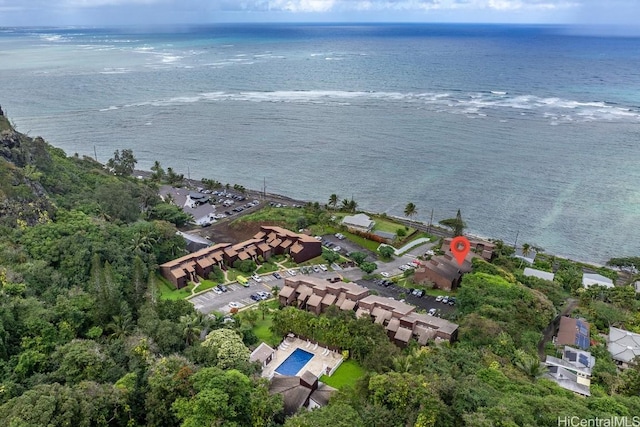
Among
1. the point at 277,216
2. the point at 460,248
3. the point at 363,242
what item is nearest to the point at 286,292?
the point at 363,242

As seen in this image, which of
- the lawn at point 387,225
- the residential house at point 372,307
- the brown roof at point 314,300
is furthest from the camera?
the lawn at point 387,225

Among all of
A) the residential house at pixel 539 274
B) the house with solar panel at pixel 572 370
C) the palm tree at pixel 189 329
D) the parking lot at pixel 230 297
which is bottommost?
the residential house at pixel 539 274

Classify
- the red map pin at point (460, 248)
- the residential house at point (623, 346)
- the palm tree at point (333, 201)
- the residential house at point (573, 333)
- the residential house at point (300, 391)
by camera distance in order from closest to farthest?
the residential house at point (300, 391) < the residential house at point (623, 346) < the residential house at point (573, 333) < the red map pin at point (460, 248) < the palm tree at point (333, 201)

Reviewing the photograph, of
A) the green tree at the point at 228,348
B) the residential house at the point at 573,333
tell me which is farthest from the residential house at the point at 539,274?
the green tree at the point at 228,348

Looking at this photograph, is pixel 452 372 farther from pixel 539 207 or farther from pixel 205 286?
pixel 539 207

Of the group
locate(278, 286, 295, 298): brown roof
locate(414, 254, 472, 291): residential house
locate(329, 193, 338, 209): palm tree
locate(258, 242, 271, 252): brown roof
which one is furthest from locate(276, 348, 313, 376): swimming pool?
locate(329, 193, 338, 209): palm tree

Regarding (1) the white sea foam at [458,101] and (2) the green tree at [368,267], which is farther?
(1) the white sea foam at [458,101]

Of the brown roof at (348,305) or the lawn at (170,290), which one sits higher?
the brown roof at (348,305)

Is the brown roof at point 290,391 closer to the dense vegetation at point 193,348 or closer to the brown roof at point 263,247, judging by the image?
the dense vegetation at point 193,348
